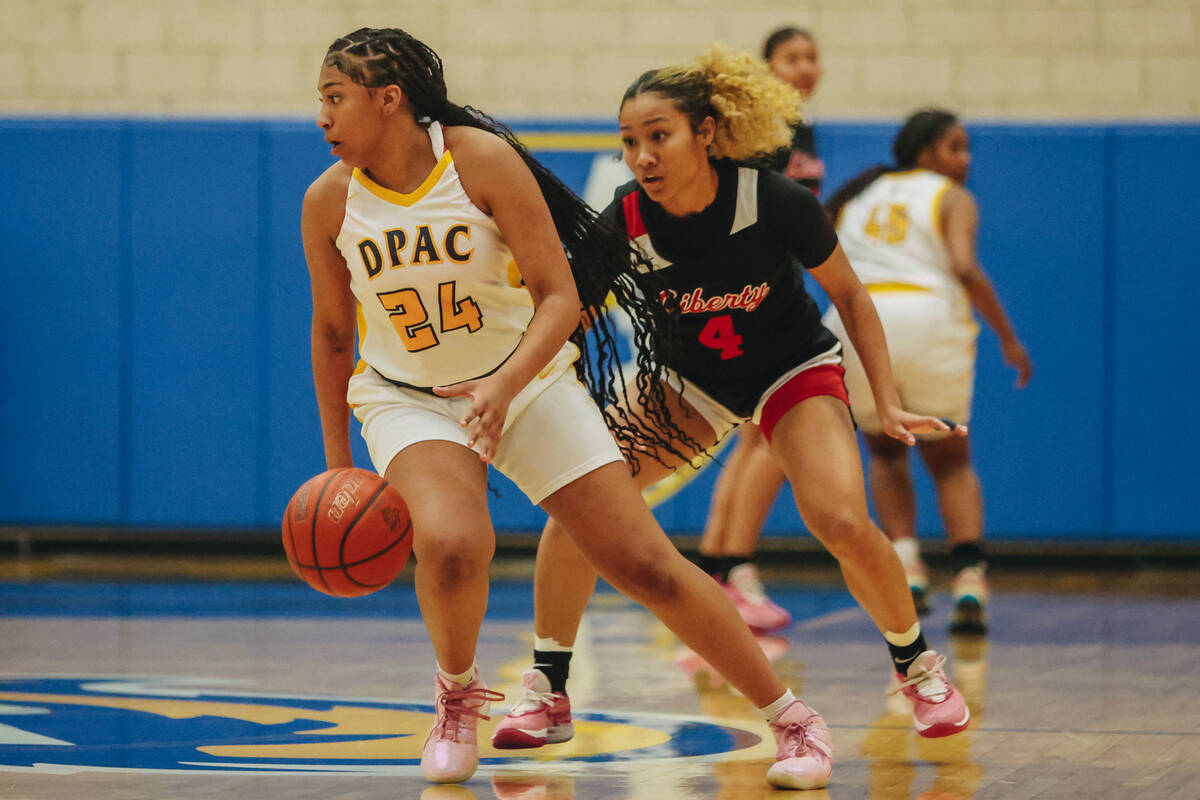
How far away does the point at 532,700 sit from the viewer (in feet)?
13.0

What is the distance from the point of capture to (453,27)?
884cm

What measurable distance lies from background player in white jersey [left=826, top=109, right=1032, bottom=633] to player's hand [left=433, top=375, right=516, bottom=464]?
3083mm

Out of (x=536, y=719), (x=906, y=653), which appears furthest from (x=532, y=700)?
(x=906, y=653)

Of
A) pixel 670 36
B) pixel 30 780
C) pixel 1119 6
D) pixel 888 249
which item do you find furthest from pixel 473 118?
pixel 1119 6

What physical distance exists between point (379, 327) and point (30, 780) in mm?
1217

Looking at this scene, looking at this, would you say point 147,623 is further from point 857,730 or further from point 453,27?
point 453,27

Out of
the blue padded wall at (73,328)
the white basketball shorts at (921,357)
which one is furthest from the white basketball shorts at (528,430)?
the blue padded wall at (73,328)

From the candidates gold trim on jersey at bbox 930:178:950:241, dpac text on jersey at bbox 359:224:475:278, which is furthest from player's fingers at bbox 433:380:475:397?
gold trim on jersey at bbox 930:178:950:241

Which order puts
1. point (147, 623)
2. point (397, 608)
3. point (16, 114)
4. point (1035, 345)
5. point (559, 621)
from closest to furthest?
point (559, 621) → point (147, 623) → point (397, 608) → point (1035, 345) → point (16, 114)

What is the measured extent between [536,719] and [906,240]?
300 centimetres

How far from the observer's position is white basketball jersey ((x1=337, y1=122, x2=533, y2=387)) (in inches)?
136

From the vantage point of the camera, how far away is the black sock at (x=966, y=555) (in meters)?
5.98

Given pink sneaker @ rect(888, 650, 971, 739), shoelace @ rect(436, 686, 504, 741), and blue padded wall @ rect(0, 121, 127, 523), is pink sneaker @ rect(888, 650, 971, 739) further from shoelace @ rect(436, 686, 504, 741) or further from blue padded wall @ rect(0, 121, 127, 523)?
blue padded wall @ rect(0, 121, 127, 523)

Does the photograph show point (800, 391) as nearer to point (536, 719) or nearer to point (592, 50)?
point (536, 719)
